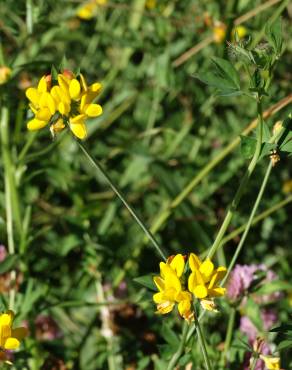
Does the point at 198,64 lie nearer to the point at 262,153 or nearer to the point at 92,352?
the point at 92,352

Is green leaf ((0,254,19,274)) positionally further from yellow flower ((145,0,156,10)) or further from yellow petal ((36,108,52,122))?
yellow flower ((145,0,156,10))

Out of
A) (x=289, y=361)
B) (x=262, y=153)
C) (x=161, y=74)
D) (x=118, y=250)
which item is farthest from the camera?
(x=161, y=74)

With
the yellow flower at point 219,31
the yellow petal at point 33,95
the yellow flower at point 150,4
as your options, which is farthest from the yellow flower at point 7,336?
the yellow flower at point 150,4

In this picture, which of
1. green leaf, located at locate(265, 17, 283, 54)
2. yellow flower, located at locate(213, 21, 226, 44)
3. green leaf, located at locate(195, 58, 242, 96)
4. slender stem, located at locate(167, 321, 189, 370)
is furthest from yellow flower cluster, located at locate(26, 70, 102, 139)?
yellow flower, located at locate(213, 21, 226, 44)

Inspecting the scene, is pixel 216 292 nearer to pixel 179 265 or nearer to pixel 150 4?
pixel 179 265

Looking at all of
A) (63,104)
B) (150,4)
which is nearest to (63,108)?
(63,104)

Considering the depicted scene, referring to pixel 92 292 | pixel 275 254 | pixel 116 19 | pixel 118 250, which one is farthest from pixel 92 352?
pixel 116 19
